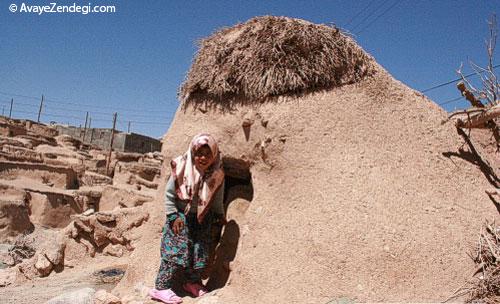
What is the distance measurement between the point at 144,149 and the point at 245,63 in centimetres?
2625

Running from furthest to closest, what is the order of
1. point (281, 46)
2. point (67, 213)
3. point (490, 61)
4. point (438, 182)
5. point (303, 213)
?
point (67, 213) → point (490, 61) → point (281, 46) → point (438, 182) → point (303, 213)

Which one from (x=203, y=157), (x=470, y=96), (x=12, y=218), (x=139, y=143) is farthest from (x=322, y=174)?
(x=139, y=143)

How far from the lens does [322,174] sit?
3537 millimetres

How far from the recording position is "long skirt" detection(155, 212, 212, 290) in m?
3.51

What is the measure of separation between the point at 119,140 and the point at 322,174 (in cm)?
2627

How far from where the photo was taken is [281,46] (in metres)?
4.02

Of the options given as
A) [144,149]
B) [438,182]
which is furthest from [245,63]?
[144,149]

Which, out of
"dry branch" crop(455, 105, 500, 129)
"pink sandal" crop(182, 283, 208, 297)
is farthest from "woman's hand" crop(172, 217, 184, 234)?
"dry branch" crop(455, 105, 500, 129)

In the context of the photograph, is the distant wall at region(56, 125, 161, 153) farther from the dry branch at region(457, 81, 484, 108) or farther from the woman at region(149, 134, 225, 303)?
the woman at region(149, 134, 225, 303)

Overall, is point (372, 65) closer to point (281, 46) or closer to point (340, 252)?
point (281, 46)

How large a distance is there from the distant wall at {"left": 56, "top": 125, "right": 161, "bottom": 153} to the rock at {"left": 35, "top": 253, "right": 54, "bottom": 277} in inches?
906

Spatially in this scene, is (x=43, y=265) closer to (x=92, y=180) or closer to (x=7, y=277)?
(x=7, y=277)

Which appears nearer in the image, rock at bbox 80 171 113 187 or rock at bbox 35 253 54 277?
rock at bbox 35 253 54 277

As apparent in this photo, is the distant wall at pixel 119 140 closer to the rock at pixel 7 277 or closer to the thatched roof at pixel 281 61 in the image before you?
the rock at pixel 7 277
